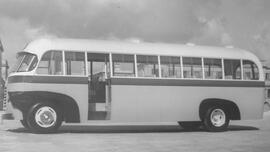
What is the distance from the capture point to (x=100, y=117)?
51.7 ft

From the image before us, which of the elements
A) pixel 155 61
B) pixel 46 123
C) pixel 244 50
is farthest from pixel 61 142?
pixel 244 50

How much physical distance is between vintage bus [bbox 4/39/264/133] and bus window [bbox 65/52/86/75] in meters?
0.03

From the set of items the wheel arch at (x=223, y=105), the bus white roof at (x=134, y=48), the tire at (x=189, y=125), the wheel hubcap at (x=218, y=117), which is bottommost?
the tire at (x=189, y=125)

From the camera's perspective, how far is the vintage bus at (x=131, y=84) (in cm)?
1505

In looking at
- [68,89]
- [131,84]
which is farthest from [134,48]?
[68,89]

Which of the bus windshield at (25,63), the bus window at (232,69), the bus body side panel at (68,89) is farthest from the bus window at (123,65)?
the bus window at (232,69)

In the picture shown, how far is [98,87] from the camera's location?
16000 millimetres

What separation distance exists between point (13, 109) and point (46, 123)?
100 cm

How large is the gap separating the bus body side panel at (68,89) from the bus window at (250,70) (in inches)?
229

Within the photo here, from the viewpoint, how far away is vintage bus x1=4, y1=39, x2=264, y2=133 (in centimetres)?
1505

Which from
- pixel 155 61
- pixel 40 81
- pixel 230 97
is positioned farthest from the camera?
pixel 230 97

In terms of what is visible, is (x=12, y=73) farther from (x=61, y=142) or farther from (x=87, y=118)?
(x=61, y=142)

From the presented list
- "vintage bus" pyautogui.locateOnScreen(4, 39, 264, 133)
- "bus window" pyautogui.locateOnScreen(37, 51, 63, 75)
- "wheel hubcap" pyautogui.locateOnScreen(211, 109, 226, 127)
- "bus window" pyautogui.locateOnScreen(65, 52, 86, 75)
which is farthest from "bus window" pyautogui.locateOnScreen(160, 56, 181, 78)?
"bus window" pyautogui.locateOnScreen(37, 51, 63, 75)

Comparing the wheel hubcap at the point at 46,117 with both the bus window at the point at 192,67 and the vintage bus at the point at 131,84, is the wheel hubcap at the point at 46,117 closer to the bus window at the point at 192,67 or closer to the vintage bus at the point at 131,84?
the vintage bus at the point at 131,84
